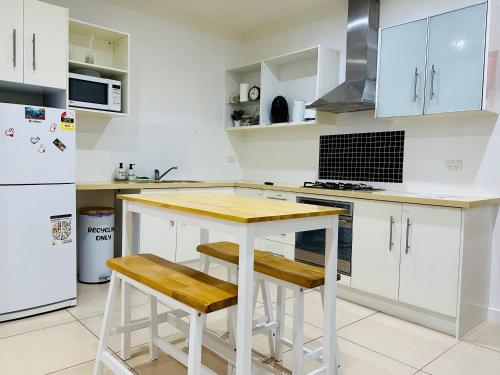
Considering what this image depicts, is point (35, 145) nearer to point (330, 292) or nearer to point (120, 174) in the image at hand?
point (120, 174)

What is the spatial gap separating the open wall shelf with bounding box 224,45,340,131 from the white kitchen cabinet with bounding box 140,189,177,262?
1.48 m

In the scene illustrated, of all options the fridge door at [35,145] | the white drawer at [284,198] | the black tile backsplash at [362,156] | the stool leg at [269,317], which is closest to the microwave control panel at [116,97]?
the fridge door at [35,145]

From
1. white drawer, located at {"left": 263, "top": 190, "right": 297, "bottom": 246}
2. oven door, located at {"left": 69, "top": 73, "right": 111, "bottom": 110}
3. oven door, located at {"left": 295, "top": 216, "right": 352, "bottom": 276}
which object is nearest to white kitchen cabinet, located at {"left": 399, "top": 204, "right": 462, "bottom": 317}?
oven door, located at {"left": 295, "top": 216, "right": 352, "bottom": 276}

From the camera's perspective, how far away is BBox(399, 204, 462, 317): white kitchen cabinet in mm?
2564

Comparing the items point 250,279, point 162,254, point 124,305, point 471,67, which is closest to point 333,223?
point 250,279

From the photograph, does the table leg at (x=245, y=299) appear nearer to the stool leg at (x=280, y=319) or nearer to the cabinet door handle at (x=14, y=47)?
the stool leg at (x=280, y=319)

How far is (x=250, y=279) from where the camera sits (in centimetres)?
144

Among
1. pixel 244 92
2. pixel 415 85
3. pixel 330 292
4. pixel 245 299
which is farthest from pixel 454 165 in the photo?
pixel 244 92

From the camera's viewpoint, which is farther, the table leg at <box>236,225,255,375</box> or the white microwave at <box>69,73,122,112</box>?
the white microwave at <box>69,73,122,112</box>

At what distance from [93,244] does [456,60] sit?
3206mm

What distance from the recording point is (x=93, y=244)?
133 inches

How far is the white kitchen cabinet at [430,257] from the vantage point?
2.56 meters

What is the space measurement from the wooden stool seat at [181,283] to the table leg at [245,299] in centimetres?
8

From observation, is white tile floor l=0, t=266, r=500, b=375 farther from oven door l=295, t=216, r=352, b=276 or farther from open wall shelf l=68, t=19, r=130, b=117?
open wall shelf l=68, t=19, r=130, b=117
